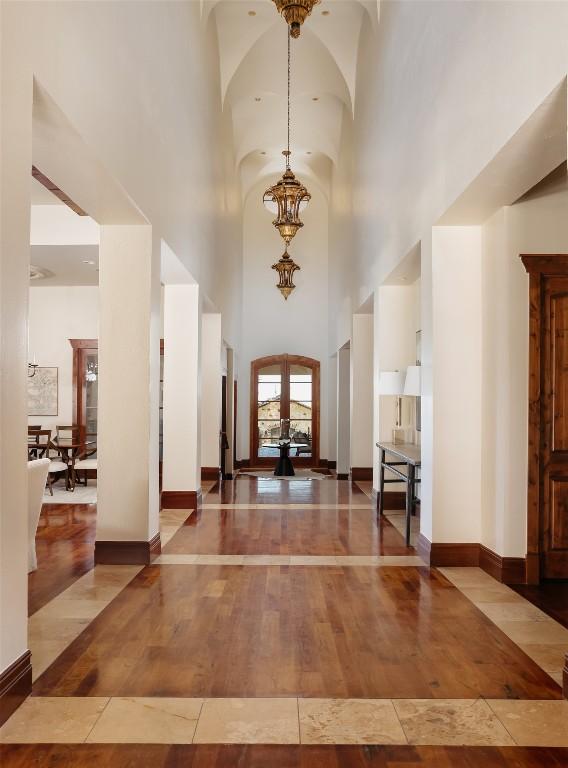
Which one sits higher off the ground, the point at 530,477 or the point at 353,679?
the point at 530,477

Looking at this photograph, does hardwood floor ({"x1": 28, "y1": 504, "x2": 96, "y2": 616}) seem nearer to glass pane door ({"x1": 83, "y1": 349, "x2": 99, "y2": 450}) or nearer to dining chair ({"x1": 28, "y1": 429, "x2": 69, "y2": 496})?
dining chair ({"x1": 28, "y1": 429, "x2": 69, "y2": 496})

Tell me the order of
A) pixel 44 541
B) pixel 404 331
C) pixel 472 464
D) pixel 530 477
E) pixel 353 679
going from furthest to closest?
pixel 404 331 < pixel 44 541 < pixel 472 464 < pixel 530 477 < pixel 353 679

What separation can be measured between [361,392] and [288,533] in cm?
437

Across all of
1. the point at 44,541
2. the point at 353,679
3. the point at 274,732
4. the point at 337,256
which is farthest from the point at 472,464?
the point at 337,256

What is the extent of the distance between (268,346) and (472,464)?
448 inches

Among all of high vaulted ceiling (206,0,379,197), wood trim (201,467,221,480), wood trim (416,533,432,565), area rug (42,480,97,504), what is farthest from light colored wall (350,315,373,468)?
wood trim (416,533,432,565)

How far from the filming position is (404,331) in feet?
27.6

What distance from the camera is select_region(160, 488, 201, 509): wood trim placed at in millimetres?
8266

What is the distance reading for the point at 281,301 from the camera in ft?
54.7

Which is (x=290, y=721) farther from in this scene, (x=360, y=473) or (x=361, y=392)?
(x=360, y=473)

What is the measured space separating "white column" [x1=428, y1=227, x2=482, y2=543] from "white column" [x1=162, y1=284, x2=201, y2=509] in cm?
366

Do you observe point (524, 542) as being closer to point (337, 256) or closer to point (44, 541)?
point (44, 541)

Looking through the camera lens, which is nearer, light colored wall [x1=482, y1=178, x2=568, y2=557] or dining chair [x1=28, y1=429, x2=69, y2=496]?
light colored wall [x1=482, y1=178, x2=568, y2=557]

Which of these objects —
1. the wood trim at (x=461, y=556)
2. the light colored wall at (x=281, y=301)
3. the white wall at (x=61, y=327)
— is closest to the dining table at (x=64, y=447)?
the white wall at (x=61, y=327)
